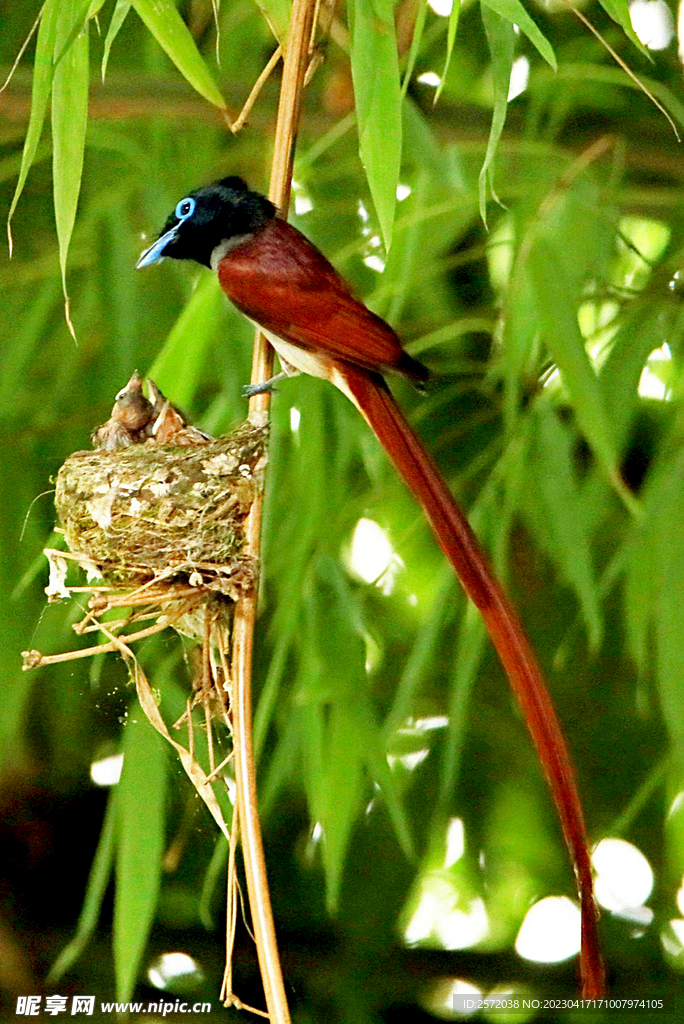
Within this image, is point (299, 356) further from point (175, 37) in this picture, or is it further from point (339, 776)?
point (339, 776)

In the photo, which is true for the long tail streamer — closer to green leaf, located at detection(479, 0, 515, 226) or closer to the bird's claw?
the bird's claw

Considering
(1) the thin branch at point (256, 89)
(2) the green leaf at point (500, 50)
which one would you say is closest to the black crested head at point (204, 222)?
(1) the thin branch at point (256, 89)

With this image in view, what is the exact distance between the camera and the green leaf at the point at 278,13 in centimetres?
113

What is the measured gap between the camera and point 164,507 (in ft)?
3.83

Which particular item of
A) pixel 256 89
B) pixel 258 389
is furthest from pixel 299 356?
pixel 256 89

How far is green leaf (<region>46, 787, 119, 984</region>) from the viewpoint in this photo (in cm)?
146

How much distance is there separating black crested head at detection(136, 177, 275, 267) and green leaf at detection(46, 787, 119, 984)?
2.25 ft

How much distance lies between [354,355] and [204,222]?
0.81 ft

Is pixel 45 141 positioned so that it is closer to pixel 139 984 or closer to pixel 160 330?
pixel 160 330

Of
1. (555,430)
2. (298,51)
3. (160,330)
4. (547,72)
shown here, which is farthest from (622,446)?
(298,51)

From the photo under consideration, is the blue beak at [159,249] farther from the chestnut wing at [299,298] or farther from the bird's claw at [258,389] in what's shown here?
the bird's claw at [258,389]

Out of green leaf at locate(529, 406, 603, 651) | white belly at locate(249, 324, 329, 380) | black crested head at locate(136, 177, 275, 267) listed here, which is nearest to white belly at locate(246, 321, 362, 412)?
white belly at locate(249, 324, 329, 380)

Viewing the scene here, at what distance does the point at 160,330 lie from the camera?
5.27 feet

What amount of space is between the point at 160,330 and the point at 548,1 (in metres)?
0.72
